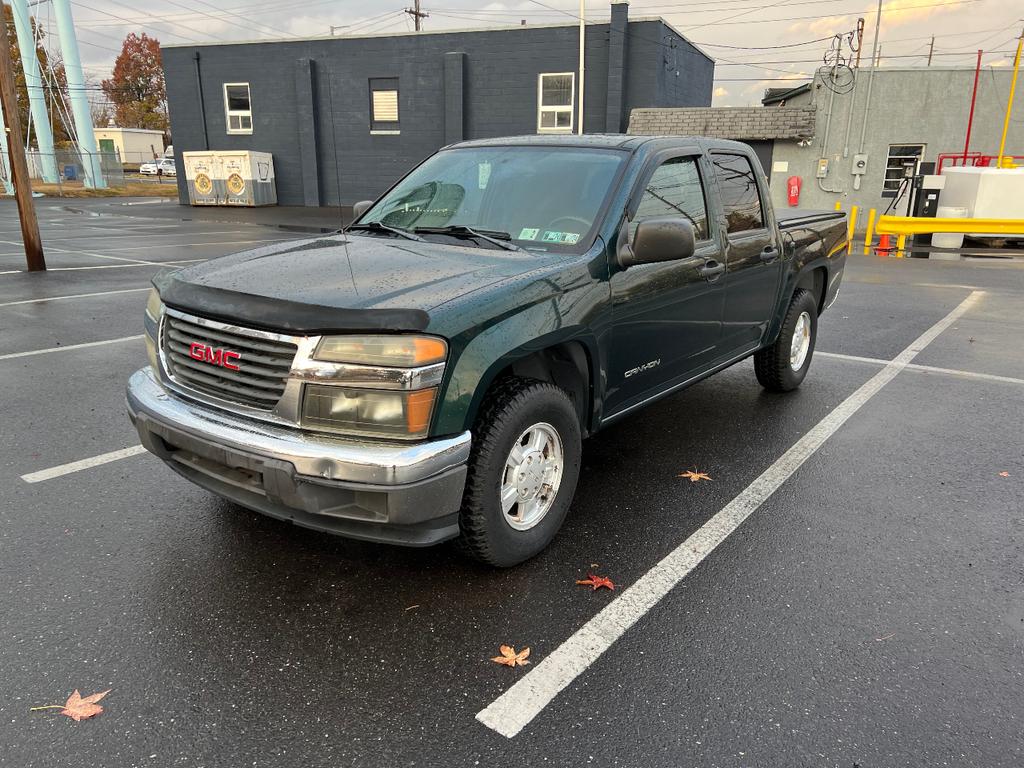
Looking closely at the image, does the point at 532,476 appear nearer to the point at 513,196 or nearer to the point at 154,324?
the point at 513,196

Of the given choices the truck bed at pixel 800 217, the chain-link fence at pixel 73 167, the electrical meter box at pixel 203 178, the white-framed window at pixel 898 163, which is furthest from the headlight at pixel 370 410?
the chain-link fence at pixel 73 167

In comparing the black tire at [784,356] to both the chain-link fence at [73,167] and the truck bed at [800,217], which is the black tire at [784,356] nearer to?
the truck bed at [800,217]

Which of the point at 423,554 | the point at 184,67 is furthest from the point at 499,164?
the point at 184,67

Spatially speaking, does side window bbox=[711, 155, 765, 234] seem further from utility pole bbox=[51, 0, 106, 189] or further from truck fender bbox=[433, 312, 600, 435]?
utility pole bbox=[51, 0, 106, 189]

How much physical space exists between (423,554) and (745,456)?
2.36m

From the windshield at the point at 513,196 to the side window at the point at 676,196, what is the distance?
0.23 meters

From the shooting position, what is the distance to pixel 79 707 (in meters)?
2.50

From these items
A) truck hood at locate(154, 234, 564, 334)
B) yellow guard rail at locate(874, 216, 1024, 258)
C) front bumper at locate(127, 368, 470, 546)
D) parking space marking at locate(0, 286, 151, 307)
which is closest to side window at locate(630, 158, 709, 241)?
truck hood at locate(154, 234, 564, 334)

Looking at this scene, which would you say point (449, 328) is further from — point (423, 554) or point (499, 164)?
A: point (499, 164)

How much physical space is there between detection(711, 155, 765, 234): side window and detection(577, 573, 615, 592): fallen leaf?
8.18 ft

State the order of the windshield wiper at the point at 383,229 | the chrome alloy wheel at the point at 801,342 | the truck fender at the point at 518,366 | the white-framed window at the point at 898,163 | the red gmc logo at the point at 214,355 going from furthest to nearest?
the white-framed window at the point at 898,163 → the chrome alloy wheel at the point at 801,342 → the windshield wiper at the point at 383,229 → the red gmc logo at the point at 214,355 → the truck fender at the point at 518,366

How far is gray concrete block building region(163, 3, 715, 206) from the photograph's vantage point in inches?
957

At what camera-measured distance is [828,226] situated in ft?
20.8

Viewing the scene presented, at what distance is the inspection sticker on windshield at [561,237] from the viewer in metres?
3.73
